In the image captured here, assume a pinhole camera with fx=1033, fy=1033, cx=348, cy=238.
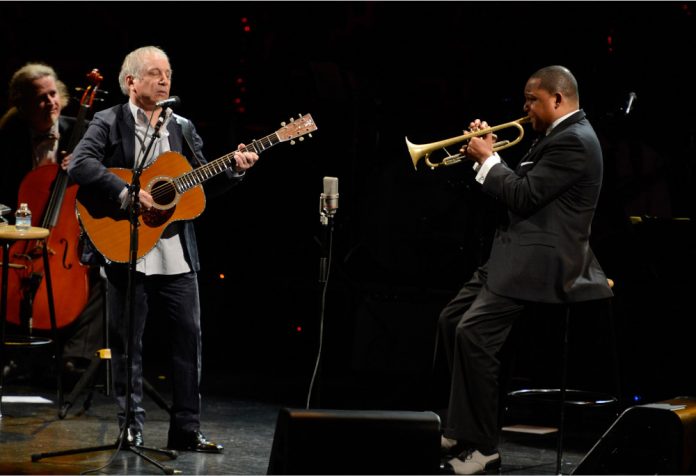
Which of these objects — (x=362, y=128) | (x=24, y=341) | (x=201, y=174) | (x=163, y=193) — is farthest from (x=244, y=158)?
(x=362, y=128)

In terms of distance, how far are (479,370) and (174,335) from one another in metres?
1.52

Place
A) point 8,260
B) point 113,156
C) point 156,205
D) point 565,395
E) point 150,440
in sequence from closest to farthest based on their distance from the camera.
→ point 565,395, point 156,205, point 113,156, point 150,440, point 8,260

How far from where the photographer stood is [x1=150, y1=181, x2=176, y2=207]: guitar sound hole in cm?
495

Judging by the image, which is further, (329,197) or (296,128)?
(296,128)

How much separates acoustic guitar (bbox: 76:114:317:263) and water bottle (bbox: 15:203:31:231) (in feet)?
2.21

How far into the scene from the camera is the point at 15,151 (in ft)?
22.0

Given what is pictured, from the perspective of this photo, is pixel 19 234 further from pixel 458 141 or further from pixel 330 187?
pixel 458 141

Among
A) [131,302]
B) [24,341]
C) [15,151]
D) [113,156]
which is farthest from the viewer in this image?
[15,151]

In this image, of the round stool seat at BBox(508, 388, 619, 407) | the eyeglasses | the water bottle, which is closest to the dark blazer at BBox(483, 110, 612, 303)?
the round stool seat at BBox(508, 388, 619, 407)

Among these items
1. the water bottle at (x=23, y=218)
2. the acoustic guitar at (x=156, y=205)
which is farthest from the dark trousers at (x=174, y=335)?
the water bottle at (x=23, y=218)

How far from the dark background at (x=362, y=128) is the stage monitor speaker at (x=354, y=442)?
3560 mm

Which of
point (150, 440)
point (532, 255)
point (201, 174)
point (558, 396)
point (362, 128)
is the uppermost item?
point (362, 128)

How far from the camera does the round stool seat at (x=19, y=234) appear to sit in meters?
5.38

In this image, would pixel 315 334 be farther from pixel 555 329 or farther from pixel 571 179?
pixel 571 179
